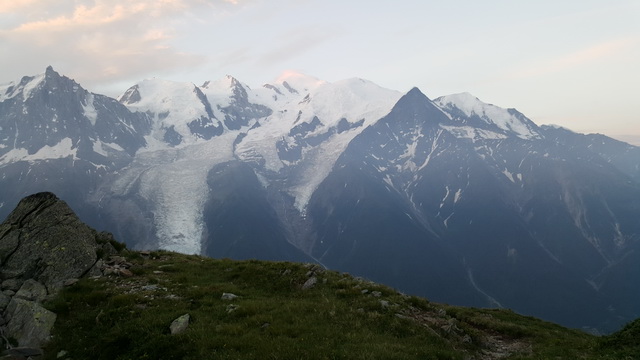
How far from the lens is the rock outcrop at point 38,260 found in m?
19.2

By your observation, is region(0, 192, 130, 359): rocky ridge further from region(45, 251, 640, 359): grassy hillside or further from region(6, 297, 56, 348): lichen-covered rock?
region(45, 251, 640, 359): grassy hillside

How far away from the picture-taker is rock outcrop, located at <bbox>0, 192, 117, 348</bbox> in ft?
62.9

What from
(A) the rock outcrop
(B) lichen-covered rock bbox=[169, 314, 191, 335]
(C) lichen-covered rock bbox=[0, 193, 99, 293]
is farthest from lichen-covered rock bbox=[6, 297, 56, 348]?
(B) lichen-covered rock bbox=[169, 314, 191, 335]

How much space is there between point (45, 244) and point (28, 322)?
8634mm

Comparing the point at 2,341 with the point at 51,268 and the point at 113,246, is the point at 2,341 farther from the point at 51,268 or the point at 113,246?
the point at 113,246

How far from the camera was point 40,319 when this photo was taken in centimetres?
1923

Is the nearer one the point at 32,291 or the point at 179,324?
the point at 179,324

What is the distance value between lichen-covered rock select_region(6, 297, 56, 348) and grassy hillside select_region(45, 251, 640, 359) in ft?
1.73

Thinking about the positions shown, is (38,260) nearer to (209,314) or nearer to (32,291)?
(32,291)

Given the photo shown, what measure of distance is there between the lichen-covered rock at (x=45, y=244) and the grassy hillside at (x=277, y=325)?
2.50 meters

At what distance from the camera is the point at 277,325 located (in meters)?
17.8

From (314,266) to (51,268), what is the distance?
16620mm

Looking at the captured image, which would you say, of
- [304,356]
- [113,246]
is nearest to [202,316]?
[304,356]

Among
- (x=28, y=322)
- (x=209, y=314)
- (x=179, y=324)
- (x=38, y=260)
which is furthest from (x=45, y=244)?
(x=179, y=324)
